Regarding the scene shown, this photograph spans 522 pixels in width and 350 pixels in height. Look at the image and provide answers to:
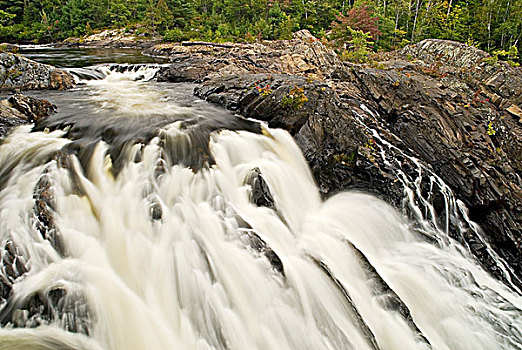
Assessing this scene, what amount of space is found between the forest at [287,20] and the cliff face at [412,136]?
9750 mm

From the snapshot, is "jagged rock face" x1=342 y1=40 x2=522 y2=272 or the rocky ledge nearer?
"jagged rock face" x1=342 y1=40 x2=522 y2=272

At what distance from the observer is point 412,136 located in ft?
26.5

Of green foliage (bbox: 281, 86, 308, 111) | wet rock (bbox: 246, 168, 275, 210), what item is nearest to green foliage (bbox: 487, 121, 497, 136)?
green foliage (bbox: 281, 86, 308, 111)

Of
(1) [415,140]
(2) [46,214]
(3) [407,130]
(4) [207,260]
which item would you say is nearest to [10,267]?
(2) [46,214]

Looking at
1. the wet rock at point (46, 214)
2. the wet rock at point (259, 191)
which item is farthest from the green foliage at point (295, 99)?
the wet rock at point (46, 214)

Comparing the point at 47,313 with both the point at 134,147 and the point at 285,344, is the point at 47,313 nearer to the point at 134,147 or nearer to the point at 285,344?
the point at 285,344

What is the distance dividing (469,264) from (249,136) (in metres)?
5.26

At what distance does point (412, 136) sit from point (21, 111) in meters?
10.2

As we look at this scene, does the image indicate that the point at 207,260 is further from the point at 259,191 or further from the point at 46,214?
the point at 46,214

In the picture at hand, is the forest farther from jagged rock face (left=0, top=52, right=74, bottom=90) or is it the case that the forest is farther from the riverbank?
jagged rock face (left=0, top=52, right=74, bottom=90)

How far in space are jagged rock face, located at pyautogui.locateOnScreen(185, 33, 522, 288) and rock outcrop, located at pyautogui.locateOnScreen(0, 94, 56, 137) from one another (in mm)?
4727

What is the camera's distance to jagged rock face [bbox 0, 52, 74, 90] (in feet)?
34.2

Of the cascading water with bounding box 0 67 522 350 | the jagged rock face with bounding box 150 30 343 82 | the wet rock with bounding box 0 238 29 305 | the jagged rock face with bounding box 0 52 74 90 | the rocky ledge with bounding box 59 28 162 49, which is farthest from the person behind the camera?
the rocky ledge with bounding box 59 28 162 49

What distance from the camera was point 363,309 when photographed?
4262mm
